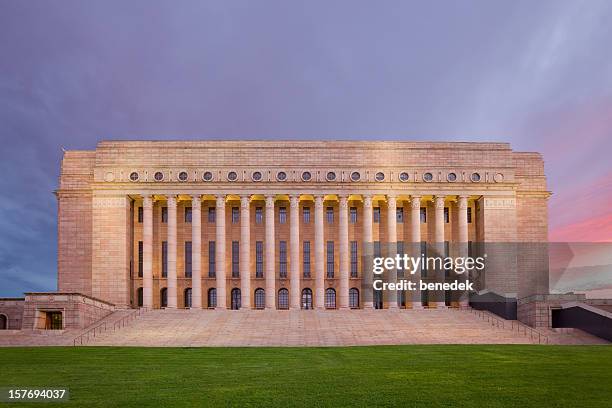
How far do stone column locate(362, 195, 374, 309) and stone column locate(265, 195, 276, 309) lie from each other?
9.79 metres

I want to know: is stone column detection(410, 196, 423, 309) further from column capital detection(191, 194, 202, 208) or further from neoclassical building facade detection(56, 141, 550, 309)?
column capital detection(191, 194, 202, 208)

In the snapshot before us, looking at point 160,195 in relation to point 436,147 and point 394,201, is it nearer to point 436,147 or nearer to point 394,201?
point 394,201

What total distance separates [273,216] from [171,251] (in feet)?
37.1

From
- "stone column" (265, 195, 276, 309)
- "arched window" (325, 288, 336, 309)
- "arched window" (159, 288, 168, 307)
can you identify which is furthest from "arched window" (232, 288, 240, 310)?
"arched window" (325, 288, 336, 309)

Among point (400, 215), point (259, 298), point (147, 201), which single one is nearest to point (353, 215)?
point (400, 215)

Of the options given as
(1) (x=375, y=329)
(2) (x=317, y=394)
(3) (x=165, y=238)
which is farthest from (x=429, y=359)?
(3) (x=165, y=238)

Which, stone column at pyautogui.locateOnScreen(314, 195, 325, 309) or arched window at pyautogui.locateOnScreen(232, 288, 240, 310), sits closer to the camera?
stone column at pyautogui.locateOnScreen(314, 195, 325, 309)

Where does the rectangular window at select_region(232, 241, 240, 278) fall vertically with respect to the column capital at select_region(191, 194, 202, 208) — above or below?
below

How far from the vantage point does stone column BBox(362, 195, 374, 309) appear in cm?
7295

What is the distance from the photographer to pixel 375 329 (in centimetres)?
5469

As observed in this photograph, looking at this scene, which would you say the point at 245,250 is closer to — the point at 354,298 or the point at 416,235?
the point at 354,298

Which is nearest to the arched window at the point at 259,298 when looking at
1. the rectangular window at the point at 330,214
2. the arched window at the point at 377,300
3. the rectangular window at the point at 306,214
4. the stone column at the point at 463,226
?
the rectangular window at the point at 306,214

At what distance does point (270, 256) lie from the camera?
7244cm

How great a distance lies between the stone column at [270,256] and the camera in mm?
72125
